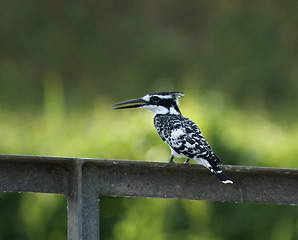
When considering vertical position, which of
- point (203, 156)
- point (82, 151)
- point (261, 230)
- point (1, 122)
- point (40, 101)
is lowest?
point (261, 230)

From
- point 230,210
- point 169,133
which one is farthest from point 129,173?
point 230,210

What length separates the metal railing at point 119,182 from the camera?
290cm

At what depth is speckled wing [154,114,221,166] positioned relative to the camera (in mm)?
4012

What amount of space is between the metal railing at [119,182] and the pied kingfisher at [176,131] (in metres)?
0.53

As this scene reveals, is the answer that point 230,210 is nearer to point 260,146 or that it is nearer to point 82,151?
point 260,146

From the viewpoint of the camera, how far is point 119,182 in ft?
9.78

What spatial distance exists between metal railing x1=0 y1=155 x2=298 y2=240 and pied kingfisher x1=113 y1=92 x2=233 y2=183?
533 mm

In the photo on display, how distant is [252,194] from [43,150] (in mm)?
4127

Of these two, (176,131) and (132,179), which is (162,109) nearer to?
Result: (176,131)

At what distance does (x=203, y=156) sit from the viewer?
151 inches

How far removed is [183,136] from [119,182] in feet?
4.11

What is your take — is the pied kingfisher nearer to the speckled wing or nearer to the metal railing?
the speckled wing

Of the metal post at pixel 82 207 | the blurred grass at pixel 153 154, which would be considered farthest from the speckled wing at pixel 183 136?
the blurred grass at pixel 153 154

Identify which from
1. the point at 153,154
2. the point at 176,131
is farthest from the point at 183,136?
the point at 153,154
